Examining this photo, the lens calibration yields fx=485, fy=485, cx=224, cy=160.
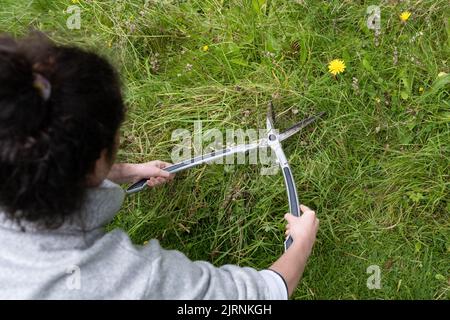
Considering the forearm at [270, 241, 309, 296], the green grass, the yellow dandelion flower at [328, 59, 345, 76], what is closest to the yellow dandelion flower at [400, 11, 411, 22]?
the green grass

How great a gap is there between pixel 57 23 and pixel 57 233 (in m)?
1.38

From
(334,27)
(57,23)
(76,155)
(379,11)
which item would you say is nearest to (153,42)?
(57,23)

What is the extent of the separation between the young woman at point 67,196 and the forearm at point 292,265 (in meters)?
0.12

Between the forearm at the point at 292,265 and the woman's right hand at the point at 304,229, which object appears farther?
the woman's right hand at the point at 304,229

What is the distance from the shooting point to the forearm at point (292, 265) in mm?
1235

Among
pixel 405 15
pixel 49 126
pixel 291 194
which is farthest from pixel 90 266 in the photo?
pixel 405 15

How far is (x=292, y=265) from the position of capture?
4.17 ft

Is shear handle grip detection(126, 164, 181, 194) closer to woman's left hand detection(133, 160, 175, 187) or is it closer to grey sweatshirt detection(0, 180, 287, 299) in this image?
woman's left hand detection(133, 160, 175, 187)

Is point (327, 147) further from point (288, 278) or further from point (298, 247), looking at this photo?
point (288, 278)

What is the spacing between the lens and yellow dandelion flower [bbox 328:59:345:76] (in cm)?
169

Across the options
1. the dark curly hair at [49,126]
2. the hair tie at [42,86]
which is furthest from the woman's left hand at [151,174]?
the hair tie at [42,86]

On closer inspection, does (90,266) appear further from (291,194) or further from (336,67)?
(336,67)

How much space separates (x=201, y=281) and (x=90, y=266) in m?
0.24

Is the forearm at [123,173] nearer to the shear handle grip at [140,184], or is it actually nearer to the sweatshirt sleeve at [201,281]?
the shear handle grip at [140,184]
